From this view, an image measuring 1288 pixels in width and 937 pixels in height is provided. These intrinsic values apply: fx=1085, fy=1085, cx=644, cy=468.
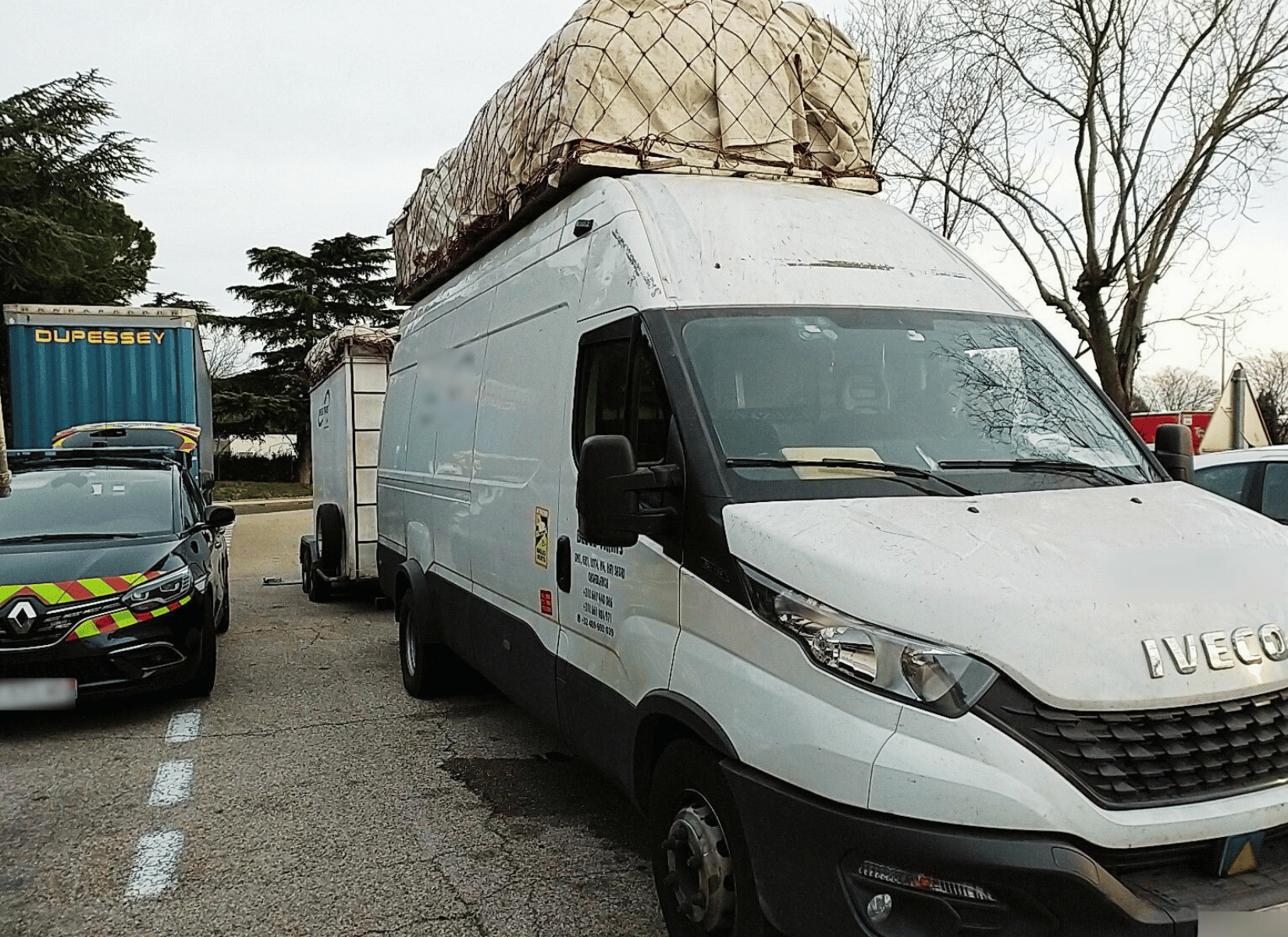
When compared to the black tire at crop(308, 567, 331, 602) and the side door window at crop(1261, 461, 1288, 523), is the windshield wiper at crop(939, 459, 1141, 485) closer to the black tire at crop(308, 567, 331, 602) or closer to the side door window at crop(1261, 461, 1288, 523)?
the side door window at crop(1261, 461, 1288, 523)

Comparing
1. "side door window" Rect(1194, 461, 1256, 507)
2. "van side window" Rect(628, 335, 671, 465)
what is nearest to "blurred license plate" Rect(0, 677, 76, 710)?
"van side window" Rect(628, 335, 671, 465)

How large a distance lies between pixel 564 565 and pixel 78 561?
3696 mm

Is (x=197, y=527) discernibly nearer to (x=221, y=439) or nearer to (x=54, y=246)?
(x=54, y=246)

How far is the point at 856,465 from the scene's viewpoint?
11.0 feet

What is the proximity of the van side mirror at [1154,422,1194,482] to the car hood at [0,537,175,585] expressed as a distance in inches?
220

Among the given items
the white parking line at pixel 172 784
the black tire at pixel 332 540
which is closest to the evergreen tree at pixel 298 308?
the black tire at pixel 332 540

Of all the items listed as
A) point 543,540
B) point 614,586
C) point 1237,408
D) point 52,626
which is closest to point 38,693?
point 52,626

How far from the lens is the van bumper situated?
95.9 inches

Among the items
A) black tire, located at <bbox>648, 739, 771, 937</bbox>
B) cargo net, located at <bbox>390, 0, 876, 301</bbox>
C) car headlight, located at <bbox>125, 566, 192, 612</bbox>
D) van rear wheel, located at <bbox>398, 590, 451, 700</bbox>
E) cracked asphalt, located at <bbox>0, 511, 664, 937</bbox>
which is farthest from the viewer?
van rear wheel, located at <bbox>398, 590, 451, 700</bbox>

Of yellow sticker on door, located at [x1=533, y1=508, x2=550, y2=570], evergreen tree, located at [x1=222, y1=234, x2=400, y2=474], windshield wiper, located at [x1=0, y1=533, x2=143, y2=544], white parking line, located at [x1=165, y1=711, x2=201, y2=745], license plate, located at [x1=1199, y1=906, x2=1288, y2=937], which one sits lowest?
white parking line, located at [x1=165, y1=711, x2=201, y2=745]

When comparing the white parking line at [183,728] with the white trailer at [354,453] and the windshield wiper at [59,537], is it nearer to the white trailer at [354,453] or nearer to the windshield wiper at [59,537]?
the windshield wiper at [59,537]

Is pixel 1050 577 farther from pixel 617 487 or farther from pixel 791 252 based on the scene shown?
pixel 791 252

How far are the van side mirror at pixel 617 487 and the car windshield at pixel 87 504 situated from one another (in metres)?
4.95

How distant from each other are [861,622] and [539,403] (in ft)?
7.62
